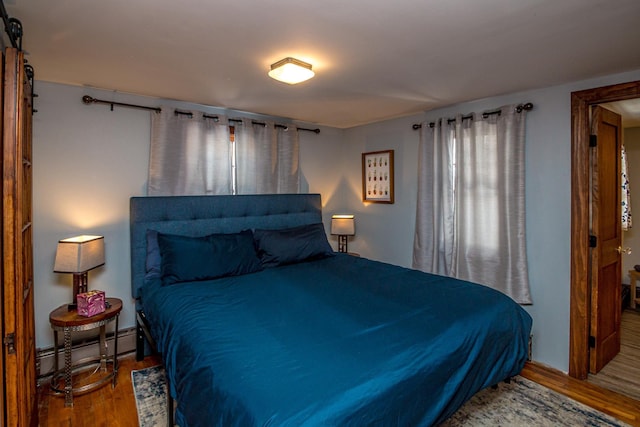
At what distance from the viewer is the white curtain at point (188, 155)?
3094 millimetres

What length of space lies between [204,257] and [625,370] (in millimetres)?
3676

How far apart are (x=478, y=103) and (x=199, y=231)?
2.98 metres

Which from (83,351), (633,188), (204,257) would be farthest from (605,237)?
(83,351)

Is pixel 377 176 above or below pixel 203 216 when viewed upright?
above

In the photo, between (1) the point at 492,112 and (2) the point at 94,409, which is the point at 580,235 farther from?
(2) the point at 94,409

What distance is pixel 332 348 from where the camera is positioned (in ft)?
5.14

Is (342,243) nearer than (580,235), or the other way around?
(580,235)

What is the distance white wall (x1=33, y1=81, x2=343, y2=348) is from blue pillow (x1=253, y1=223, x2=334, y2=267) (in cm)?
120

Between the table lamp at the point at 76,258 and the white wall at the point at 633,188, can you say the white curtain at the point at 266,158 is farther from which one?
the white wall at the point at 633,188

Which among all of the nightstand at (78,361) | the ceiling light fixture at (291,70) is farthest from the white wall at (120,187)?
the ceiling light fixture at (291,70)

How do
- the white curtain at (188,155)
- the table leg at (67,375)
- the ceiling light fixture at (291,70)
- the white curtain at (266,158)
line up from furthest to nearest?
the white curtain at (266,158) → the white curtain at (188,155) → the table leg at (67,375) → the ceiling light fixture at (291,70)

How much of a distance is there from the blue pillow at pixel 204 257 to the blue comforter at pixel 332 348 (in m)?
0.15

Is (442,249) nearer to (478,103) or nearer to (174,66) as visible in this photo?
(478,103)

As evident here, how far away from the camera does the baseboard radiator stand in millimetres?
2621
